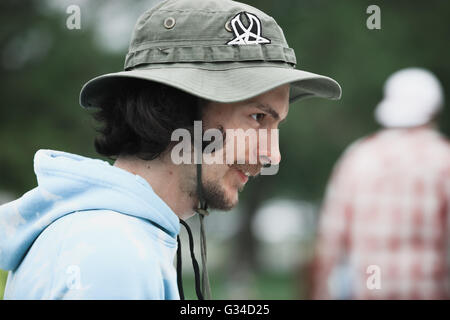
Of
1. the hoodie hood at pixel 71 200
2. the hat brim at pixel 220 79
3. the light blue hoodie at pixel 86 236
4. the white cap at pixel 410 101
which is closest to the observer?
the light blue hoodie at pixel 86 236

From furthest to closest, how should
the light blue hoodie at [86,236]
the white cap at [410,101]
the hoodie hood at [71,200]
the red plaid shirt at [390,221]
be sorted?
the white cap at [410,101], the red plaid shirt at [390,221], the hoodie hood at [71,200], the light blue hoodie at [86,236]

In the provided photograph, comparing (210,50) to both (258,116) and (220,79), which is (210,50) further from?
(258,116)

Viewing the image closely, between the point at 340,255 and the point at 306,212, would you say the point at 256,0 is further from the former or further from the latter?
the point at 306,212

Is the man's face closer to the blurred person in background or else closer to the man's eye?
the man's eye

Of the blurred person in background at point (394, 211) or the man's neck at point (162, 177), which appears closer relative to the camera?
the man's neck at point (162, 177)

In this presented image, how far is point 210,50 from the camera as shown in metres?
2.10

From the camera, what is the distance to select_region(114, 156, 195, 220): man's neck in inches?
83.9

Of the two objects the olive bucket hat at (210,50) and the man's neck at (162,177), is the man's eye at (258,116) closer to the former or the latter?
the olive bucket hat at (210,50)

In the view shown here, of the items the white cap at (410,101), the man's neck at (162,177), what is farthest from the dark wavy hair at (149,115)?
the white cap at (410,101)

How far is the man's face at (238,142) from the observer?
2.18m

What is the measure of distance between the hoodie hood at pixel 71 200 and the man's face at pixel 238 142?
251mm

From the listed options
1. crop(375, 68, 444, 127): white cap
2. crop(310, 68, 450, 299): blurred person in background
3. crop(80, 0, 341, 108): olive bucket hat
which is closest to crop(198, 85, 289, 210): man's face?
crop(80, 0, 341, 108): olive bucket hat
